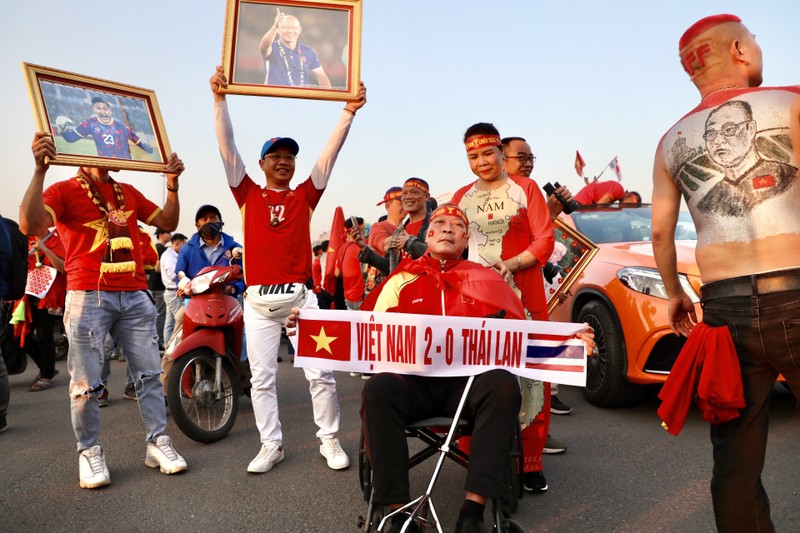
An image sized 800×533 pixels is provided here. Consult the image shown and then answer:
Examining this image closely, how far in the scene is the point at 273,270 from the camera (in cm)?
404

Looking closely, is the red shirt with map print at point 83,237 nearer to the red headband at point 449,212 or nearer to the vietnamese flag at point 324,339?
the vietnamese flag at point 324,339

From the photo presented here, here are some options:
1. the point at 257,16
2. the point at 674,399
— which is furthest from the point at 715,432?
the point at 257,16

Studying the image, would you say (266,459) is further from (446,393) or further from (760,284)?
(760,284)

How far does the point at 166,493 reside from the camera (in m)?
3.53

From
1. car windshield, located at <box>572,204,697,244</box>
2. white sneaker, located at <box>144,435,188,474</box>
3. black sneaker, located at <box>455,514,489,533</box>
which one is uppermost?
car windshield, located at <box>572,204,697,244</box>

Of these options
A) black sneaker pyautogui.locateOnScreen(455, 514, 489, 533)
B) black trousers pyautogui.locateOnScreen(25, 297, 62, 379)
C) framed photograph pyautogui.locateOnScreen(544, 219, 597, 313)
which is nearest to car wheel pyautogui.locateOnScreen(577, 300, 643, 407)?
framed photograph pyautogui.locateOnScreen(544, 219, 597, 313)

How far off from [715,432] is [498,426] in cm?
86

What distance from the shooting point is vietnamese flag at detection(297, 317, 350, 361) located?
3.20 m

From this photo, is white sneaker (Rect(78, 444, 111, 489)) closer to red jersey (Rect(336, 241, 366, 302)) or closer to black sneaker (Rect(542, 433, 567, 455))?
black sneaker (Rect(542, 433, 567, 455))

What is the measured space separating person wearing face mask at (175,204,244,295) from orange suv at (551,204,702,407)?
3.66 metres

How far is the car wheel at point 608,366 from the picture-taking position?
16.0 ft

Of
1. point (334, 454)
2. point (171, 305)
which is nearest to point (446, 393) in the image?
point (334, 454)

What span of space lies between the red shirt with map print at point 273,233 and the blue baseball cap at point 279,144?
9.9 inches

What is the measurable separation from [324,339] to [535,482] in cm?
153
